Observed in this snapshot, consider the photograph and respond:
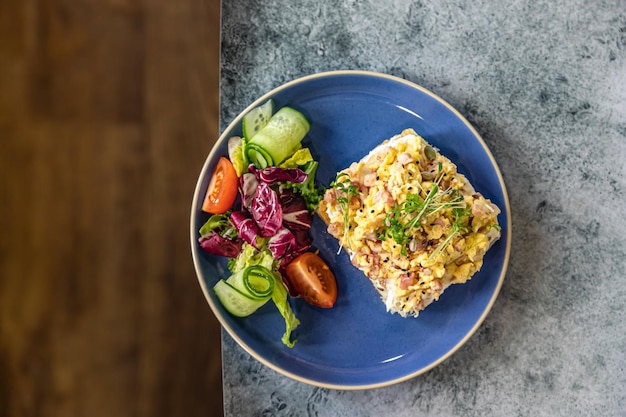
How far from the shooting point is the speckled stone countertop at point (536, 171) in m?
2.64

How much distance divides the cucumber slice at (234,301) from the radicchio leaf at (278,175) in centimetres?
49

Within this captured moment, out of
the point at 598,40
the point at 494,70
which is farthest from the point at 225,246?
the point at 598,40

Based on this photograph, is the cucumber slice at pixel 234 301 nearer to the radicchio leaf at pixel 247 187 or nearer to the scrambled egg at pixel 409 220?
the radicchio leaf at pixel 247 187

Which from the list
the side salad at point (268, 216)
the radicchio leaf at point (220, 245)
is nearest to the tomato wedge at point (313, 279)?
the side salad at point (268, 216)

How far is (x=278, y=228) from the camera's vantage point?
249 cm

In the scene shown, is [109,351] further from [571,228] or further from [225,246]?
[571,228]

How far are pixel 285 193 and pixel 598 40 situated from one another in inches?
64.8

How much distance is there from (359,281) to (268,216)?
20.4 inches

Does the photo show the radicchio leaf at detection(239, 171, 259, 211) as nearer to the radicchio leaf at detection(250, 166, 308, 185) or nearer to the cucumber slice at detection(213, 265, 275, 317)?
the radicchio leaf at detection(250, 166, 308, 185)

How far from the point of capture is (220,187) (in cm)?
248

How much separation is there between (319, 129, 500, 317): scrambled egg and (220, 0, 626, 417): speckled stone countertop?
0.40 metres

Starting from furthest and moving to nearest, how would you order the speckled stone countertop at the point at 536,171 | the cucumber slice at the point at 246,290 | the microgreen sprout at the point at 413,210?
the speckled stone countertop at the point at 536,171 → the cucumber slice at the point at 246,290 → the microgreen sprout at the point at 413,210

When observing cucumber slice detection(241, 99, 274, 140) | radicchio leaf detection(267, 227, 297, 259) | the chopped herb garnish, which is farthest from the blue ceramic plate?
the chopped herb garnish

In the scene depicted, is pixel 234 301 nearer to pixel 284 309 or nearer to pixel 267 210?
pixel 284 309
